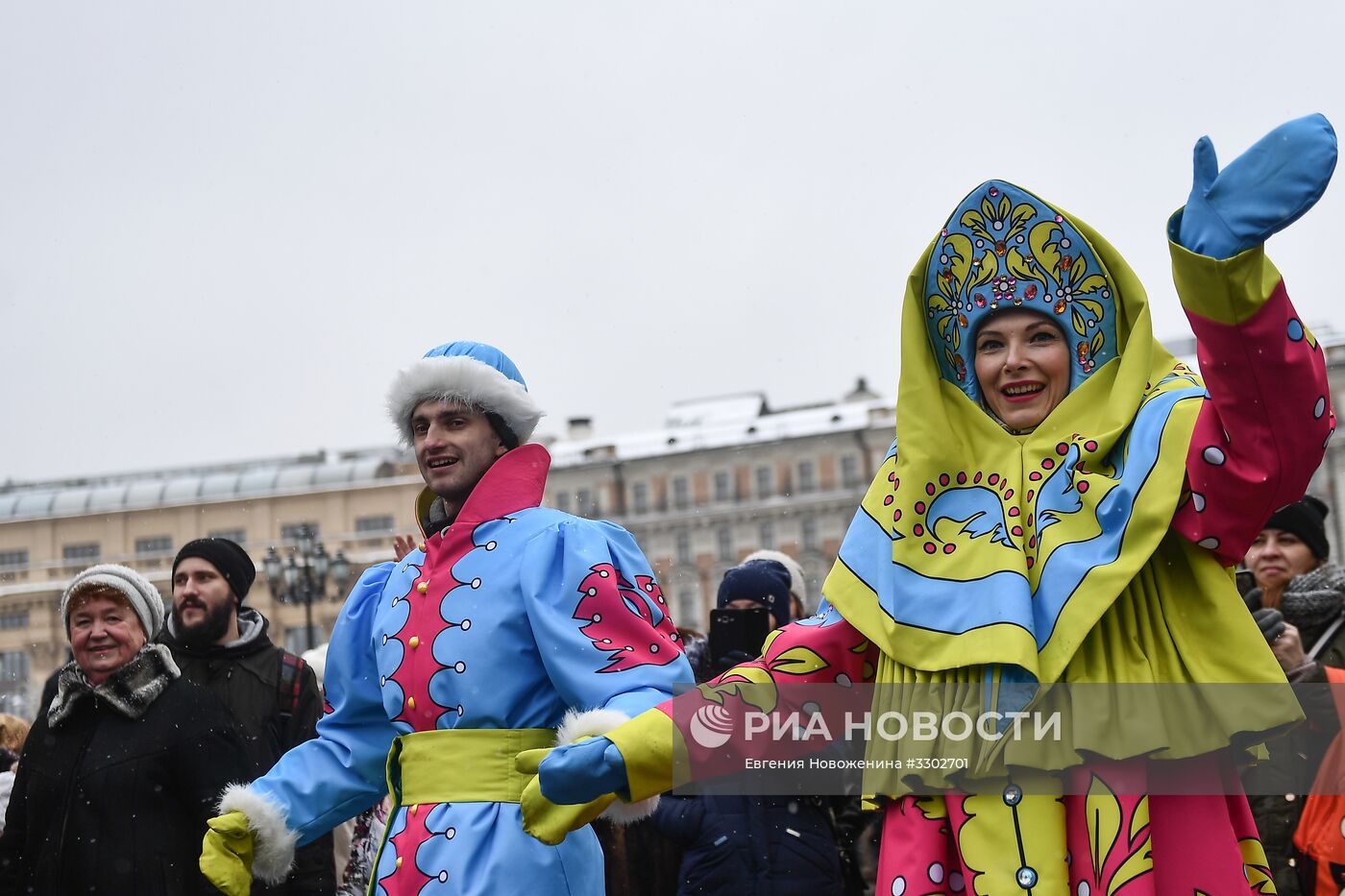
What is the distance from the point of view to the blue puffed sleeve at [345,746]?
159 inches

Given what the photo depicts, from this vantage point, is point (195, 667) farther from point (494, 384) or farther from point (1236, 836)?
point (1236, 836)

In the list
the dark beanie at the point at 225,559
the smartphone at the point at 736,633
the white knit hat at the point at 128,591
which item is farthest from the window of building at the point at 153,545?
the smartphone at the point at 736,633

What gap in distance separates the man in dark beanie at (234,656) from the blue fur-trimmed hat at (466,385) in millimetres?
2277

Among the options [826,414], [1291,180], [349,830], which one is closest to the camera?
[1291,180]

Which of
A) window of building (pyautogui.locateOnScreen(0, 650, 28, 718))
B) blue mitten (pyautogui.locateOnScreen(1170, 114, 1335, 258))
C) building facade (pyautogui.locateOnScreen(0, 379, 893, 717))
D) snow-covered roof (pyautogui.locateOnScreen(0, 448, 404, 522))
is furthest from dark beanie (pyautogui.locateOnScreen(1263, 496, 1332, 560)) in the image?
snow-covered roof (pyautogui.locateOnScreen(0, 448, 404, 522))

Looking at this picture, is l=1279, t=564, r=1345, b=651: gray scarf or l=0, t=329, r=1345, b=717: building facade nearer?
l=1279, t=564, r=1345, b=651: gray scarf

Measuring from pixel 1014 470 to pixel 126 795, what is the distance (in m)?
3.19

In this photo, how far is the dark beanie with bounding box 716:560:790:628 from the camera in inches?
231

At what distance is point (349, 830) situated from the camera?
7.06 metres

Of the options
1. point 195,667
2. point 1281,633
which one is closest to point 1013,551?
point 1281,633

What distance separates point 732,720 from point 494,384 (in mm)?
1424

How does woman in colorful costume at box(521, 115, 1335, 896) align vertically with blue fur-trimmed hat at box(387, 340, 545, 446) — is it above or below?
below

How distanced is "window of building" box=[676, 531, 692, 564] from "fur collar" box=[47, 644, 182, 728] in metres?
68.0

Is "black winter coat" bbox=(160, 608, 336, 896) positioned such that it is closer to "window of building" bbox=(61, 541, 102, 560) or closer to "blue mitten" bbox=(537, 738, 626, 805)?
"blue mitten" bbox=(537, 738, 626, 805)
